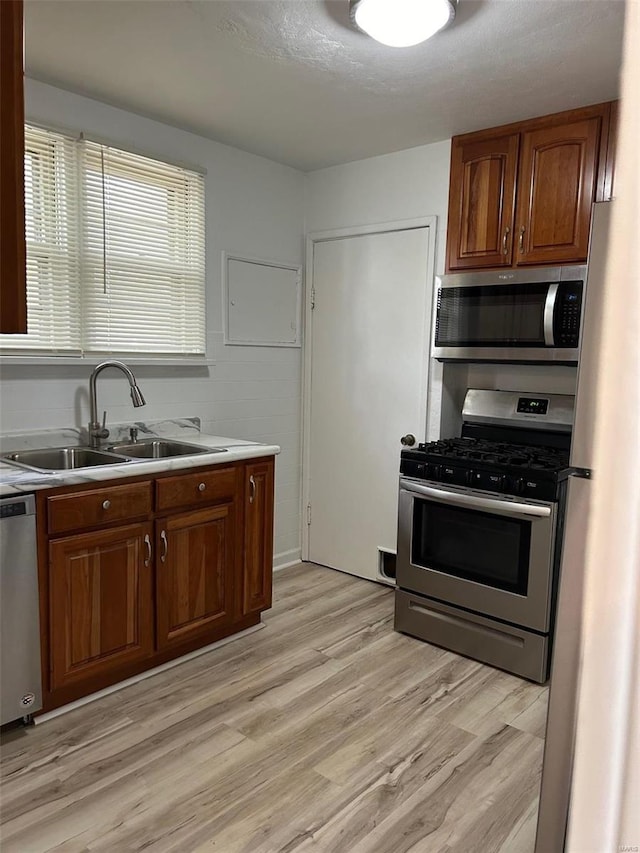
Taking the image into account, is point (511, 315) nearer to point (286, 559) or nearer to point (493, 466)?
point (493, 466)

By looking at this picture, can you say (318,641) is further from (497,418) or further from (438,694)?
(497,418)

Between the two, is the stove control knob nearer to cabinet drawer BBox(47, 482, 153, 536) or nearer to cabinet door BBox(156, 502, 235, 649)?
cabinet door BBox(156, 502, 235, 649)

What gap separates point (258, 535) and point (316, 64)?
2008 millimetres

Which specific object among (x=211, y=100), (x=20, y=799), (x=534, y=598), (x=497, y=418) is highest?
(x=211, y=100)

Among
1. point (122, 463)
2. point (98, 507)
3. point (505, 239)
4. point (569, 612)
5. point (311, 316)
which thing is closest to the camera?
point (569, 612)

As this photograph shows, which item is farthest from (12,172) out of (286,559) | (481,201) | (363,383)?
(286,559)

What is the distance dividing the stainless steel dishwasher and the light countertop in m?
0.08

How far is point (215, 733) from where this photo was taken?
7.23ft

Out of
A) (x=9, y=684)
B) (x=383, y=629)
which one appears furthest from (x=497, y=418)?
(x=9, y=684)

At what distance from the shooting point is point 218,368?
3.40 metres

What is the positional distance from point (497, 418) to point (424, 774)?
1740 millimetres

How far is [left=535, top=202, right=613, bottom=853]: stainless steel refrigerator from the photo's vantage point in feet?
2.29

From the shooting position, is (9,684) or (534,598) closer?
(9,684)

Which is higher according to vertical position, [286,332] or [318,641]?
[286,332]
